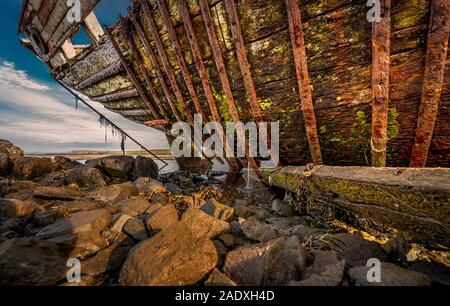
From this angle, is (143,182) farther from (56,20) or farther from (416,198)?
(416,198)

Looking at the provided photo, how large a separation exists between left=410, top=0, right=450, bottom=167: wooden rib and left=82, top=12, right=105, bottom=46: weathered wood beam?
196 inches

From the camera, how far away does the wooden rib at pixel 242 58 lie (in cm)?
253

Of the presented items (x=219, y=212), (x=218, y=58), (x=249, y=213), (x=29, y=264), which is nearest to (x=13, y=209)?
(x=29, y=264)

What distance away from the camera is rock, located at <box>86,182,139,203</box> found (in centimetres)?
379

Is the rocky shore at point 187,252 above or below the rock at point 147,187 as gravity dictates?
below

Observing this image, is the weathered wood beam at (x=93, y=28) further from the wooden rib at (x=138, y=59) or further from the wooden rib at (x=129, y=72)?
the wooden rib at (x=138, y=59)

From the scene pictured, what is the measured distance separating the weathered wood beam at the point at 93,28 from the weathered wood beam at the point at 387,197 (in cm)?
454

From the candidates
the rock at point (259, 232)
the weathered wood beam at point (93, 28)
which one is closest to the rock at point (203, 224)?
the rock at point (259, 232)

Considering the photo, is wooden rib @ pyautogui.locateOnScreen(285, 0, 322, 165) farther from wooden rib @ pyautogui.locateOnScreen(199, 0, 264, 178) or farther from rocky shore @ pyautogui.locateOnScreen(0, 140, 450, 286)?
rocky shore @ pyautogui.locateOnScreen(0, 140, 450, 286)

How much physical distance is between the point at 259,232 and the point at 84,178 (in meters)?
4.63

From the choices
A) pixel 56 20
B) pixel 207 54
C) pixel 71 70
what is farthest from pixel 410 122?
pixel 71 70

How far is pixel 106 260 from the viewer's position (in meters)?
1.86

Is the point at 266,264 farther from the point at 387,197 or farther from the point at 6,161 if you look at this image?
the point at 6,161

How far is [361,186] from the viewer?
2258mm
